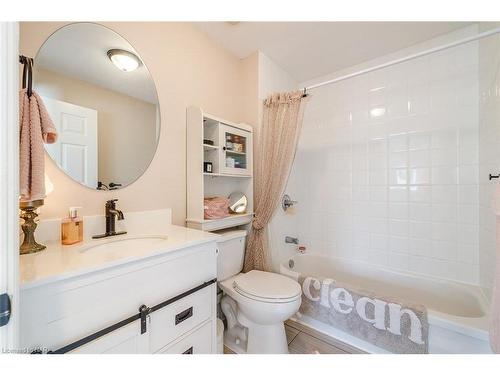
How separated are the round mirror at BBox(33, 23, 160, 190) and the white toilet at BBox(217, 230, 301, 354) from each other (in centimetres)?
81

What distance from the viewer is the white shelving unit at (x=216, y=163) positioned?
56.7 inches

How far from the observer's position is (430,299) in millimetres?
1647

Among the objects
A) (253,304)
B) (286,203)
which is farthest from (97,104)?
(286,203)

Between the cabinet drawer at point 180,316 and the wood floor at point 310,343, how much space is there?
63 cm

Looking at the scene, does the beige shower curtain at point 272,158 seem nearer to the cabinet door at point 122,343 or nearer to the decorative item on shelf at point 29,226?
the cabinet door at point 122,343

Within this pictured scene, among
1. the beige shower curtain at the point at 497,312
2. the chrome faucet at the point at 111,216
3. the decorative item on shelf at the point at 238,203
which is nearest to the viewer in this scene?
the beige shower curtain at the point at 497,312

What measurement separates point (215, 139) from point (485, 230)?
2019 mm

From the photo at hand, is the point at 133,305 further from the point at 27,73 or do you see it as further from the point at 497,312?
the point at 497,312

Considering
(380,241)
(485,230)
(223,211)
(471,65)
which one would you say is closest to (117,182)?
(223,211)

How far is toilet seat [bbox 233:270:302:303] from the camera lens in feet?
3.97

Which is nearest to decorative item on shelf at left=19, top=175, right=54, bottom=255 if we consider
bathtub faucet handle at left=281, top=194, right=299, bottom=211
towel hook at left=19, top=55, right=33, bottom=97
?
towel hook at left=19, top=55, right=33, bottom=97

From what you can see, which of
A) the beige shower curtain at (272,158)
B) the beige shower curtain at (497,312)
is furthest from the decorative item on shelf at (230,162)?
the beige shower curtain at (497,312)

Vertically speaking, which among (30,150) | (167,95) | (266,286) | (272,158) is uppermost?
(167,95)

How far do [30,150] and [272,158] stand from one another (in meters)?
1.34
